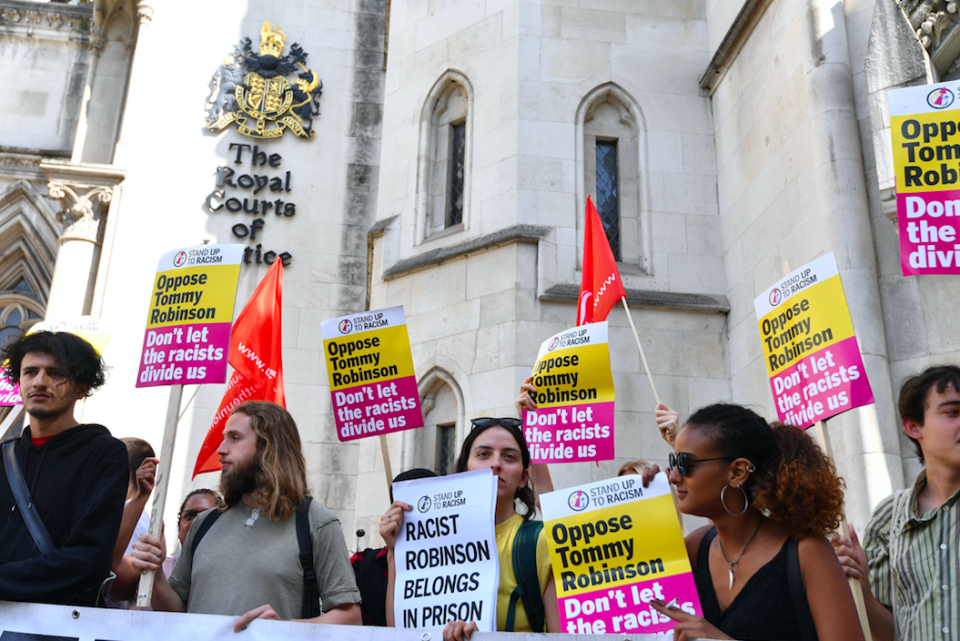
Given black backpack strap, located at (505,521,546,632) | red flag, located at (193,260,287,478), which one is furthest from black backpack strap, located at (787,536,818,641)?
red flag, located at (193,260,287,478)

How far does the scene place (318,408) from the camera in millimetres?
11914

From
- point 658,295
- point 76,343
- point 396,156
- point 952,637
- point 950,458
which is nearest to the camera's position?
point 952,637

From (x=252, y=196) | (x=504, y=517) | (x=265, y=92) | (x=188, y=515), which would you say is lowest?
(x=504, y=517)

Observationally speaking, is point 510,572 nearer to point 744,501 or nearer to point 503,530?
point 503,530

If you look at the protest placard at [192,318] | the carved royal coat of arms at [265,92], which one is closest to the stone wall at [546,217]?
the carved royal coat of arms at [265,92]

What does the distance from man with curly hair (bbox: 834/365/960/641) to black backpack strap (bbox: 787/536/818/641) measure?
423mm

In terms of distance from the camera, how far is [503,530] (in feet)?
11.9

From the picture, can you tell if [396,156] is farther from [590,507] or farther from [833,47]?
[590,507]

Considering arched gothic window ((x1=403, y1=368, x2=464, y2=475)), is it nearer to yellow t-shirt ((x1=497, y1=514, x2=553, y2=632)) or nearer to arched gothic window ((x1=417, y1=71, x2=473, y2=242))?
arched gothic window ((x1=417, y1=71, x2=473, y2=242))

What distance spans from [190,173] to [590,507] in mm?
11032

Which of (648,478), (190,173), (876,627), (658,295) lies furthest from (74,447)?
(190,173)

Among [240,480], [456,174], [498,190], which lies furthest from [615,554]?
[456,174]

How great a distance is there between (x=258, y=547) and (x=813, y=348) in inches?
110

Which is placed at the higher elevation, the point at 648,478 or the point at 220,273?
the point at 220,273
